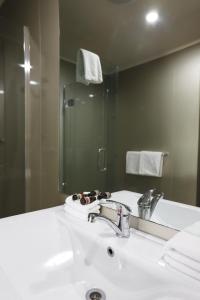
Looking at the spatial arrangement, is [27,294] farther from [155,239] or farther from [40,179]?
[40,179]

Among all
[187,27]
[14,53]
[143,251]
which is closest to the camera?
[143,251]

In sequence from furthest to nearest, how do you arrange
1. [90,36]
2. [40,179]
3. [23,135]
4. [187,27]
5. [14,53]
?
1. [14,53]
2. [23,135]
3. [40,179]
4. [90,36]
5. [187,27]

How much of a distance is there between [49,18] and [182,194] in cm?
144

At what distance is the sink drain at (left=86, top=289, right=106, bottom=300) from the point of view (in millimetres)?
739

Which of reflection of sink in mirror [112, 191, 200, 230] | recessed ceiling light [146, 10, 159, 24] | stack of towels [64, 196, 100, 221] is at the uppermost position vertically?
recessed ceiling light [146, 10, 159, 24]

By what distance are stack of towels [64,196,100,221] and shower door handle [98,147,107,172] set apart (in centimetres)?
32

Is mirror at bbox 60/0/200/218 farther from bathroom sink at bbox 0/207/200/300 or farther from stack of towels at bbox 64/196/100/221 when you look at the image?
bathroom sink at bbox 0/207/200/300

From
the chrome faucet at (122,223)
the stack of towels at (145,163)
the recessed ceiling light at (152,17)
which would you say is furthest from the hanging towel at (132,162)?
the recessed ceiling light at (152,17)

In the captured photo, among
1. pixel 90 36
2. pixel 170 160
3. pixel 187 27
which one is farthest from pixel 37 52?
pixel 170 160

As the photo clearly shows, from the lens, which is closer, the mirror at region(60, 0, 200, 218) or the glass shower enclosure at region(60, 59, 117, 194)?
the mirror at region(60, 0, 200, 218)

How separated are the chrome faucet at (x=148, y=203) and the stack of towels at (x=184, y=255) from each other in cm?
24

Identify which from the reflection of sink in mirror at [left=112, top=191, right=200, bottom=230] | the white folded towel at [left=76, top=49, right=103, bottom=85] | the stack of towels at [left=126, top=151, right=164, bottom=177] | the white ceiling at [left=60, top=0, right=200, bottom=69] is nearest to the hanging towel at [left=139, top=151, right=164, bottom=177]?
the stack of towels at [left=126, top=151, right=164, bottom=177]

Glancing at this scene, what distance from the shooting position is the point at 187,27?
869mm

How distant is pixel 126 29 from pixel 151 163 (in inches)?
30.2
